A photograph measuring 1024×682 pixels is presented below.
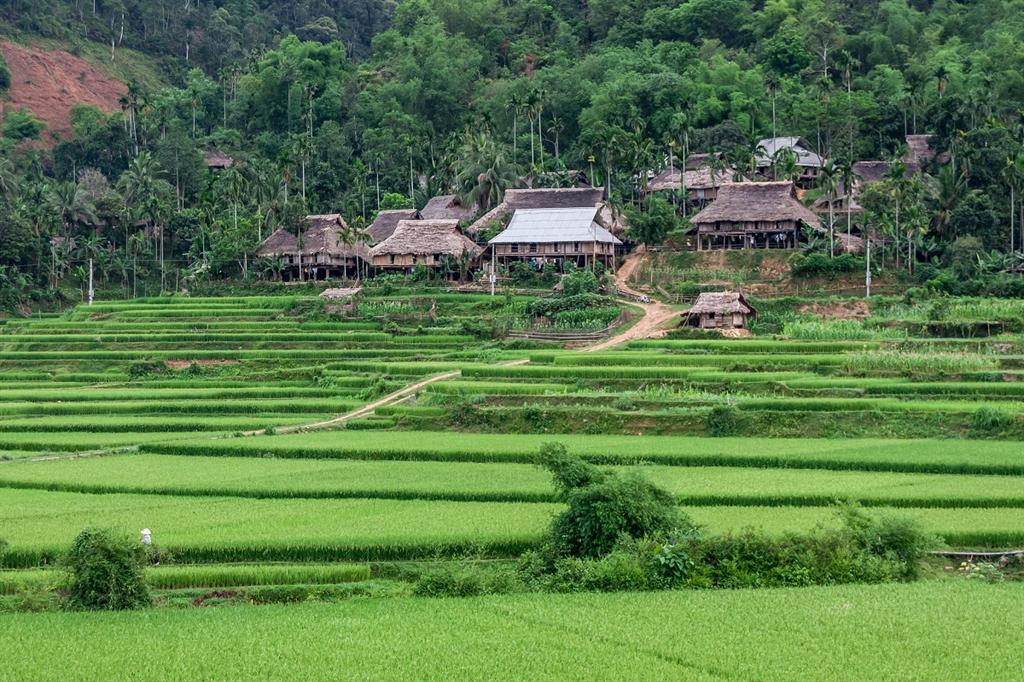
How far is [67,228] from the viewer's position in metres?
69.1

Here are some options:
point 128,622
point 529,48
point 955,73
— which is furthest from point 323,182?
point 128,622

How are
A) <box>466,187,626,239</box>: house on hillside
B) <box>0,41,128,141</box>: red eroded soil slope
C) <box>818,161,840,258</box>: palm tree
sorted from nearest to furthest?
<box>818,161,840,258</box>: palm tree, <box>466,187,626,239</box>: house on hillside, <box>0,41,128,141</box>: red eroded soil slope

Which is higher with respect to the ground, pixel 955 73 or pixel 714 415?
pixel 955 73

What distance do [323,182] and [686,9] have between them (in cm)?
3142

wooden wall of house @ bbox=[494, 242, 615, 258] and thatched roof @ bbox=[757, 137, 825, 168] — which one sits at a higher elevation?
thatched roof @ bbox=[757, 137, 825, 168]

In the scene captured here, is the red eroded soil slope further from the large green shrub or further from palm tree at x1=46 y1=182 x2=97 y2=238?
palm tree at x1=46 y1=182 x2=97 y2=238

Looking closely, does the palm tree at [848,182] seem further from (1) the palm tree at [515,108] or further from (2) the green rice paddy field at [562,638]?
(2) the green rice paddy field at [562,638]

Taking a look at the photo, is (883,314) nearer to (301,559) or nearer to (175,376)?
(175,376)

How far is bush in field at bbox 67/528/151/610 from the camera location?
19.5m

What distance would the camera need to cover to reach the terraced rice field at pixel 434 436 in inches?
910

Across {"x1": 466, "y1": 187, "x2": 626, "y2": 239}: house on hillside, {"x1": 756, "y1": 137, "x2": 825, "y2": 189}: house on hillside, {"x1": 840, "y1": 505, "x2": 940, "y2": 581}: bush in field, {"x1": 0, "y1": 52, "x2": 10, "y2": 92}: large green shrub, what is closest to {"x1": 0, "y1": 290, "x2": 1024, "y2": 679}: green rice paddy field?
{"x1": 840, "y1": 505, "x2": 940, "y2": 581}: bush in field

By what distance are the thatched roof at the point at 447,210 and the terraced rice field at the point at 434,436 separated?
13656 mm

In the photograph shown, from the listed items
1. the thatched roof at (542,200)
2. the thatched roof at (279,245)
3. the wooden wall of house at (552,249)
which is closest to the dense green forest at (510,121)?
the thatched roof at (279,245)

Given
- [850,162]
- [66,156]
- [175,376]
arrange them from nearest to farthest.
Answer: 1. [175,376]
2. [850,162]
3. [66,156]
